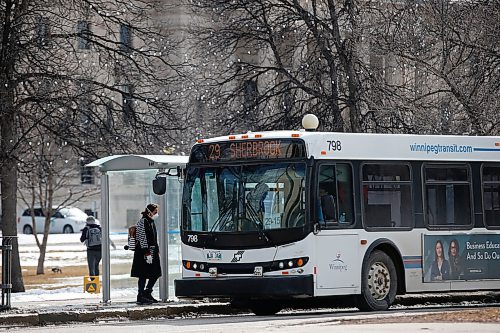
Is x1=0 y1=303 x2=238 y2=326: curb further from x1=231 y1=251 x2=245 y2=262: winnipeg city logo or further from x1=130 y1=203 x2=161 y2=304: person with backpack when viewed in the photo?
x1=231 y1=251 x2=245 y2=262: winnipeg city logo

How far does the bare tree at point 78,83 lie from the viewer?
25.8 m

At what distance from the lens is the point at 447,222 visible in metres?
20.9

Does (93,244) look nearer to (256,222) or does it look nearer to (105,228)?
(105,228)

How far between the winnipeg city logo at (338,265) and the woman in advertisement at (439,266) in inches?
81.6

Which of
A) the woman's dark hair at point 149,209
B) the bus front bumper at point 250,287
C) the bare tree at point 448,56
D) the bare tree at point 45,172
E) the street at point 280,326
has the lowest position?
the street at point 280,326

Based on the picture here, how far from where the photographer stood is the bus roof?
1927cm

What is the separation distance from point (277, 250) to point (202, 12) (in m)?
17.1

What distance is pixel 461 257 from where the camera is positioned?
20984mm

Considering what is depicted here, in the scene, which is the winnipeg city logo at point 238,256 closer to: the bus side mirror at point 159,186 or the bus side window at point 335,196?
the bus side window at point 335,196

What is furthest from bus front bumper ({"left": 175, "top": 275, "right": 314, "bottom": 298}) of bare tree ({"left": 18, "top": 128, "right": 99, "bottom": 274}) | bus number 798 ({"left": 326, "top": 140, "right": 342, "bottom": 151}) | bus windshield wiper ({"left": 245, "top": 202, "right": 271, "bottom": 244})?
bare tree ({"left": 18, "top": 128, "right": 99, "bottom": 274})

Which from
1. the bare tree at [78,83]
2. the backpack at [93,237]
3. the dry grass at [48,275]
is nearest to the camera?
the bare tree at [78,83]

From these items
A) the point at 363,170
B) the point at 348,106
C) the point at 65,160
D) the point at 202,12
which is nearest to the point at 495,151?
the point at 363,170

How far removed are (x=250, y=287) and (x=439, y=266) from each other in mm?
3682

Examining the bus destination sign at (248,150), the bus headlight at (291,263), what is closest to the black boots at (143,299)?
the bus destination sign at (248,150)
